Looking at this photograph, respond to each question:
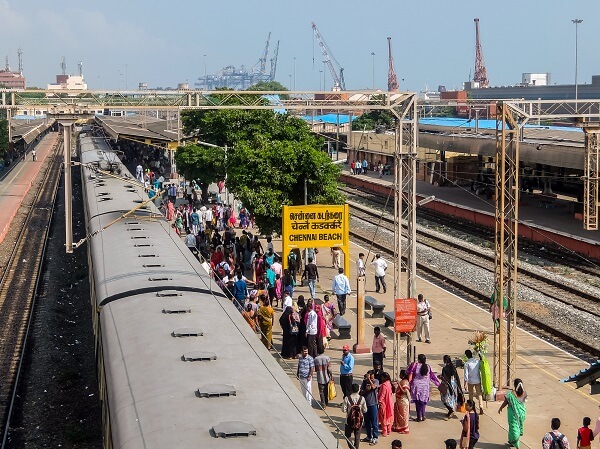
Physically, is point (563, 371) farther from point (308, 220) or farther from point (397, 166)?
point (308, 220)

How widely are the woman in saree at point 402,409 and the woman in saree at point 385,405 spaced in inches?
4.8

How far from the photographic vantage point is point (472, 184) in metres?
49.0

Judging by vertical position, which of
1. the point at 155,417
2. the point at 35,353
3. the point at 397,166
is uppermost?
the point at 397,166

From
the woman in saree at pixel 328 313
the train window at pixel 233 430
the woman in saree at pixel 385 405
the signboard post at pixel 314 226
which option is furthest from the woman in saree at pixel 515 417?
the signboard post at pixel 314 226

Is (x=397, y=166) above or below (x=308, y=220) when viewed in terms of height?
above

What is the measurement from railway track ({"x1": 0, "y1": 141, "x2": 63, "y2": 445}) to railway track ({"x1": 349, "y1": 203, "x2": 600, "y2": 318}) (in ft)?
25.0

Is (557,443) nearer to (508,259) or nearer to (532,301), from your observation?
(508,259)

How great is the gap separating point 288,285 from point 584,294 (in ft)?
26.6

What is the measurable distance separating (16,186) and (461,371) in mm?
39765

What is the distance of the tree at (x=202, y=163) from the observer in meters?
40.0

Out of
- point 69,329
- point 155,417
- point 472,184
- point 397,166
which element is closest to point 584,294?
point 397,166

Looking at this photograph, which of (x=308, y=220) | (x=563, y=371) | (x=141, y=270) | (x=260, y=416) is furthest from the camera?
(x=308, y=220)

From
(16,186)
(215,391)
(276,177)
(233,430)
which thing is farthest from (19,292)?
(16,186)

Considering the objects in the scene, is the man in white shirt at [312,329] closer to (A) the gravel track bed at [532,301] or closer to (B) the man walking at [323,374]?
(B) the man walking at [323,374]
